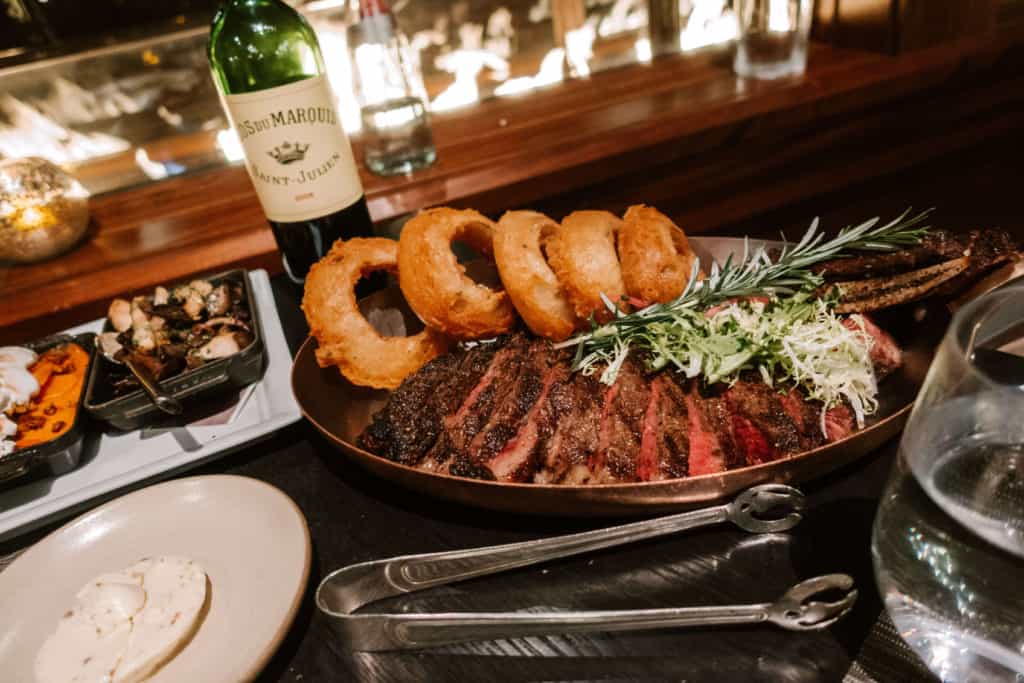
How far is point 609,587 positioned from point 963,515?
1.91 feet

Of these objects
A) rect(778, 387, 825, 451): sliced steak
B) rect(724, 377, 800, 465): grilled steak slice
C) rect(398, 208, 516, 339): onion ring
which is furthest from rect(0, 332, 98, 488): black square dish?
rect(778, 387, 825, 451): sliced steak

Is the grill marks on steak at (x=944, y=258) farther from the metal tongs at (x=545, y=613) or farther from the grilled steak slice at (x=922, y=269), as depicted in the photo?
the metal tongs at (x=545, y=613)

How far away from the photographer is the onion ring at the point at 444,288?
1.69 meters

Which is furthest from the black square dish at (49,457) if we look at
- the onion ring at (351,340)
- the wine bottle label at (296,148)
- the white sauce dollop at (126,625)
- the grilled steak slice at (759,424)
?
the grilled steak slice at (759,424)

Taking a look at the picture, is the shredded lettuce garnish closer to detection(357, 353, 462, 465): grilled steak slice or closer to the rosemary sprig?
the rosemary sprig

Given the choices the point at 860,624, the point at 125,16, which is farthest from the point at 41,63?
the point at 860,624

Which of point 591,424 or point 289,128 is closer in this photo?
point 591,424

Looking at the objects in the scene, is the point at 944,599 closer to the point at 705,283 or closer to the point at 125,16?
the point at 705,283

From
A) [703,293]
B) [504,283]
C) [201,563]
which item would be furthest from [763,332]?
[201,563]

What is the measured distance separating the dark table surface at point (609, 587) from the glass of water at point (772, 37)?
3.24 m

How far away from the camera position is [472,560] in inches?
46.5

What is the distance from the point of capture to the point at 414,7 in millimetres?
3895

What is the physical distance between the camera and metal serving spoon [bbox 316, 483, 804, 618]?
116cm

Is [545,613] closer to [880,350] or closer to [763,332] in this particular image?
[763,332]
